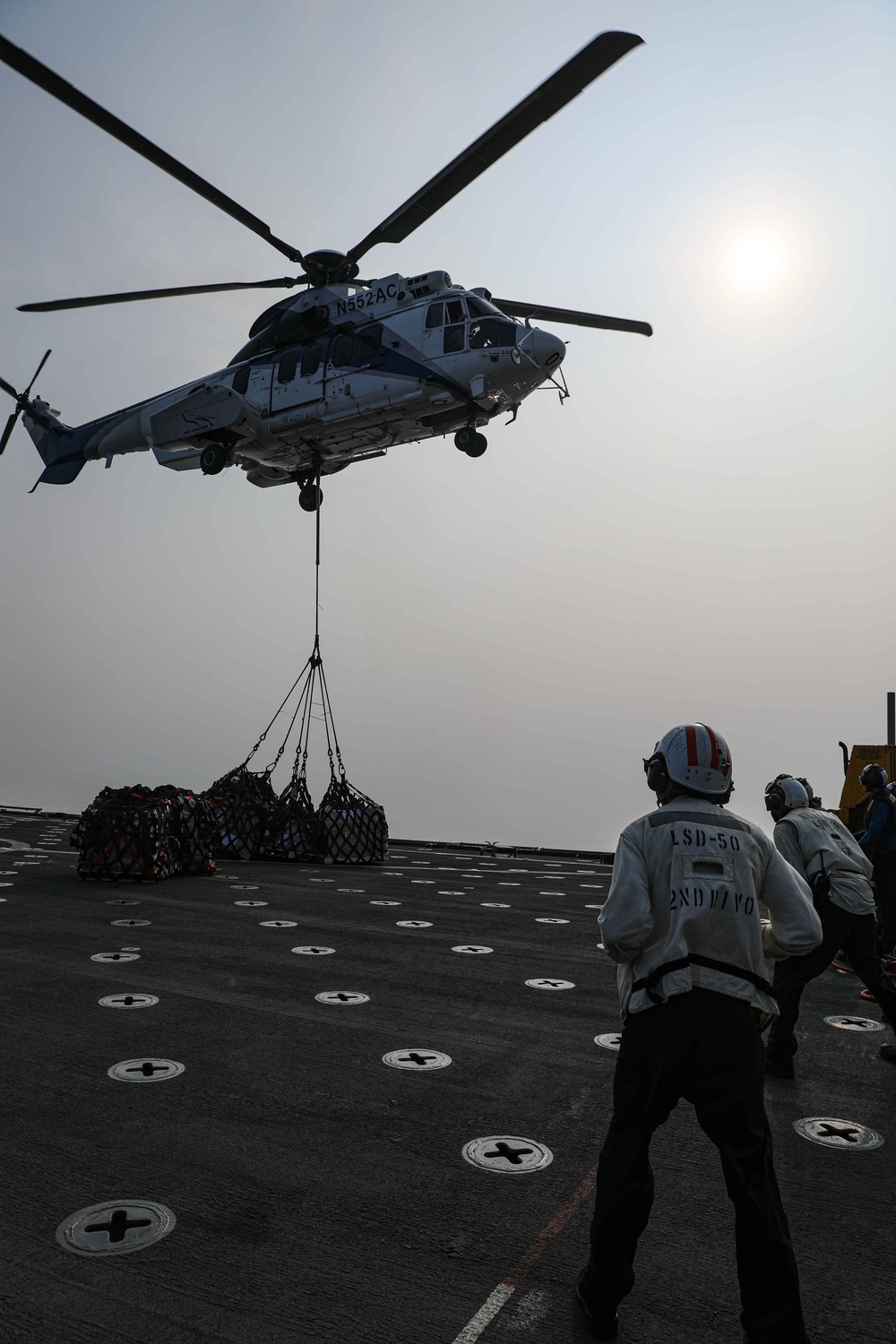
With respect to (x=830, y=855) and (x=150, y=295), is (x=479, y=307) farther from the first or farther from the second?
(x=830, y=855)

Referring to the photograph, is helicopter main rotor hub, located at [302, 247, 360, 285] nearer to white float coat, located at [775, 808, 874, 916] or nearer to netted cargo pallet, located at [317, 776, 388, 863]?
netted cargo pallet, located at [317, 776, 388, 863]

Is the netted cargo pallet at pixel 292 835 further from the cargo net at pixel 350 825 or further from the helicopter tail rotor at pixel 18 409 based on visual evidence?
the helicopter tail rotor at pixel 18 409

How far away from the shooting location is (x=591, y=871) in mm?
17266

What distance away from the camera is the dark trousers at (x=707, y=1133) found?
2.64 m

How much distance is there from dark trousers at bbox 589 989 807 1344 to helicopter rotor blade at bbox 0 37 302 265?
1535 centimetres

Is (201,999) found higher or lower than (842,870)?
lower

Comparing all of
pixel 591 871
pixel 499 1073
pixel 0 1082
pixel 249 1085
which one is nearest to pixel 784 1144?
pixel 499 1073

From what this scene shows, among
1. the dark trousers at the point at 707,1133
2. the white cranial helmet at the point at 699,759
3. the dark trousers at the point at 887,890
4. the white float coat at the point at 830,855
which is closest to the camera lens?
the dark trousers at the point at 707,1133

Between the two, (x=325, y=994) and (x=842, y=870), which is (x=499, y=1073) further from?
(x=842, y=870)

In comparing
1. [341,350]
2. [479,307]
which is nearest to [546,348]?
[479,307]

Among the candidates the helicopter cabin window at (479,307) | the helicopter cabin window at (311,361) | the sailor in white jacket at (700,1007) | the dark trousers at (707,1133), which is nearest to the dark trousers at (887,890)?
the sailor in white jacket at (700,1007)

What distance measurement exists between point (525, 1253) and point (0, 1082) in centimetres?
324

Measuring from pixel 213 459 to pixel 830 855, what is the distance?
15.5 meters

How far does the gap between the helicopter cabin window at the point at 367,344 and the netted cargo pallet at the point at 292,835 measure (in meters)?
8.73
